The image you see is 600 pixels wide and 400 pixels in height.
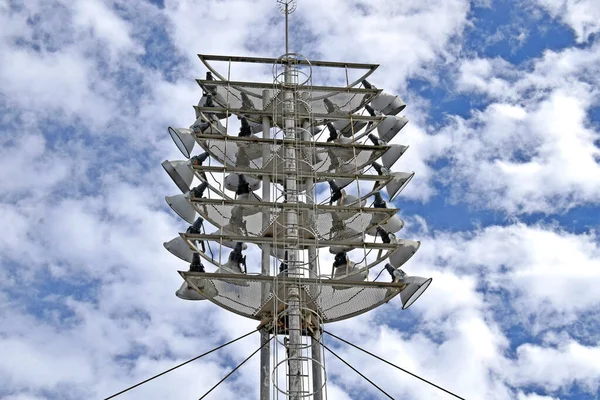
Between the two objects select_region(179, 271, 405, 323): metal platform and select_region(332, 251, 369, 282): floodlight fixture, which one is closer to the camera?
select_region(179, 271, 405, 323): metal platform

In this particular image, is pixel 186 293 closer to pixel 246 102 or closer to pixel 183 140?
pixel 183 140

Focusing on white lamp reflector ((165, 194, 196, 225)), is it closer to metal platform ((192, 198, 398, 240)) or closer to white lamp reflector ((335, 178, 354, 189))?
metal platform ((192, 198, 398, 240))

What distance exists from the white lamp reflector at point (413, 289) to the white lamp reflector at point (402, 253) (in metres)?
1.16

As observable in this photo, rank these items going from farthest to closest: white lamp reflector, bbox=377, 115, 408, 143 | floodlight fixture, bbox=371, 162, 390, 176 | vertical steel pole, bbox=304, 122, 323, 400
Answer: white lamp reflector, bbox=377, 115, 408, 143 → floodlight fixture, bbox=371, 162, 390, 176 → vertical steel pole, bbox=304, 122, 323, 400

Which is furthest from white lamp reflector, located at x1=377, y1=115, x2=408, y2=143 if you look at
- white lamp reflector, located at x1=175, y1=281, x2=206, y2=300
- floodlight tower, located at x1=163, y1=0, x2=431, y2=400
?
white lamp reflector, located at x1=175, y1=281, x2=206, y2=300

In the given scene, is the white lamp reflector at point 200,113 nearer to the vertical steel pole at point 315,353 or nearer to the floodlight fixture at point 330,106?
the floodlight fixture at point 330,106

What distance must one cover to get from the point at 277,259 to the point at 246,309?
1509 millimetres

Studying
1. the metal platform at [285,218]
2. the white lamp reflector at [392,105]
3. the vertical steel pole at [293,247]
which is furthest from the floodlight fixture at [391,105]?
the metal platform at [285,218]

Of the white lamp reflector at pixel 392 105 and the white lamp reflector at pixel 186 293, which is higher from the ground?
the white lamp reflector at pixel 392 105

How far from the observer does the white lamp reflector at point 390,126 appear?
96.7ft

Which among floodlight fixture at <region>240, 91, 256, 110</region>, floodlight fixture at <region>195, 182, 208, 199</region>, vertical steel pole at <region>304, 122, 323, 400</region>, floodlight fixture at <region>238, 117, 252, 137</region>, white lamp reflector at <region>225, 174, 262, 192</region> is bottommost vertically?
vertical steel pole at <region>304, 122, 323, 400</region>

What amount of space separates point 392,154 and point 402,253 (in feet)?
11.7

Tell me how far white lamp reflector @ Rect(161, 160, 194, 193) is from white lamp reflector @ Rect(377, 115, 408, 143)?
6.44 m

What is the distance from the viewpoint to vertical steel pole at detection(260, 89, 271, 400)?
2281 cm
